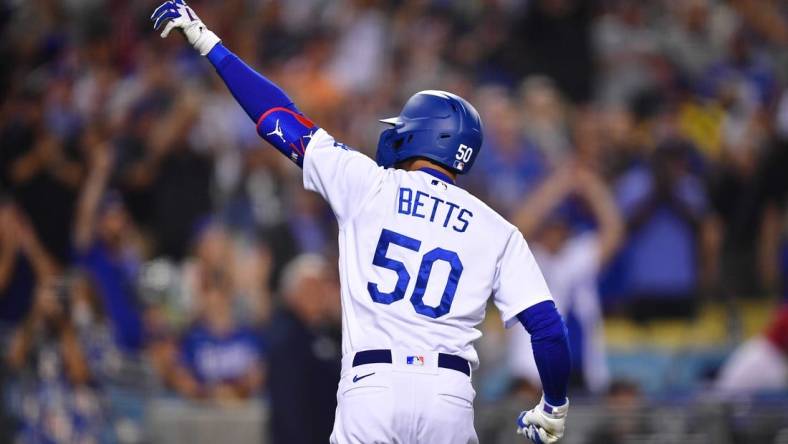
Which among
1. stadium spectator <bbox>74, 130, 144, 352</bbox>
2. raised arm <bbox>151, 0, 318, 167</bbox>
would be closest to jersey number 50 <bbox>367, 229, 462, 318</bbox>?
raised arm <bbox>151, 0, 318, 167</bbox>

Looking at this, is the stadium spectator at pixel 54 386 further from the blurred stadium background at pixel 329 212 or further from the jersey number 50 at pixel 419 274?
the jersey number 50 at pixel 419 274

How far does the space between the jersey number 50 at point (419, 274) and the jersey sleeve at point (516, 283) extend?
219mm

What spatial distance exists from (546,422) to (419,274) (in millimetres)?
767

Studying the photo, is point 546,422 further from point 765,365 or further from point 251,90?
point 765,365

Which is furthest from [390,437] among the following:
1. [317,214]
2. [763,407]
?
[317,214]

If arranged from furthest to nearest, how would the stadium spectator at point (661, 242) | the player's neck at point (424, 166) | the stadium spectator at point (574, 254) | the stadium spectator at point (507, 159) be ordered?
the stadium spectator at point (507, 159), the stadium spectator at point (661, 242), the stadium spectator at point (574, 254), the player's neck at point (424, 166)

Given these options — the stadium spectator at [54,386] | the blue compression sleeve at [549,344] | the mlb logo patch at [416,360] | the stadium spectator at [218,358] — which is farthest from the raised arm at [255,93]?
the stadium spectator at [218,358]

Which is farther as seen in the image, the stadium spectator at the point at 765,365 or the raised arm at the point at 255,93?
the stadium spectator at the point at 765,365

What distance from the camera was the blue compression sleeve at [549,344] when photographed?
198 inches

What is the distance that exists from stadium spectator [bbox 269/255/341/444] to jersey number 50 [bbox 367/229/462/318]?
361cm

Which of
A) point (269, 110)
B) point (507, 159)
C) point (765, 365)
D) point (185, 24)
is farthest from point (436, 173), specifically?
point (507, 159)

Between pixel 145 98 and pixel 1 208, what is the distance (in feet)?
6.48

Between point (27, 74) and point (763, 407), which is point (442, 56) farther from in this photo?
point (763, 407)

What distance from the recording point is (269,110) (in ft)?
16.8
